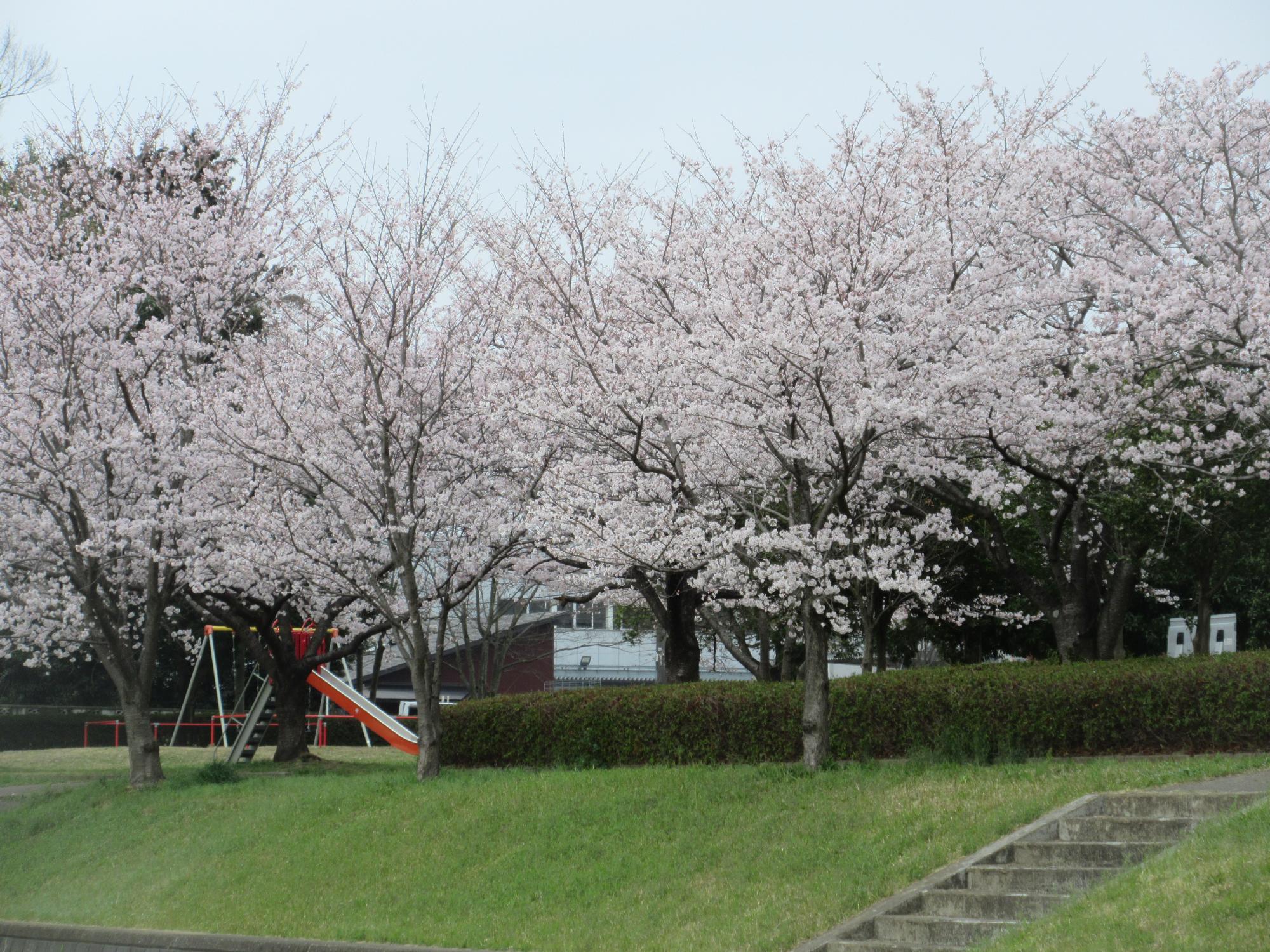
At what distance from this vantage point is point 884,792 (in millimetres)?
10523

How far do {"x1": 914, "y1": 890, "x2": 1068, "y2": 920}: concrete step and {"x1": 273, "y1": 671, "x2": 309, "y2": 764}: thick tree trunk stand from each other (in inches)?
568

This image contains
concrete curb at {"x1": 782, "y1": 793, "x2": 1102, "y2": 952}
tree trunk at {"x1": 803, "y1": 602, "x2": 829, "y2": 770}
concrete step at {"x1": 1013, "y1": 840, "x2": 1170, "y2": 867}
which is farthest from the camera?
tree trunk at {"x1": 803, "y1": 602, "x2": 829, "y2": 770}

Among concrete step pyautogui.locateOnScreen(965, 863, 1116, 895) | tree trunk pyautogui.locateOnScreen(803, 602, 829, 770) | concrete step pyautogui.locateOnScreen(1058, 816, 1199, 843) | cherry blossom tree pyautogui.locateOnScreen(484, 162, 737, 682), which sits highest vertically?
cherry blossom tree pyautogui.locateOnScreen(484, 162, 737, 682)

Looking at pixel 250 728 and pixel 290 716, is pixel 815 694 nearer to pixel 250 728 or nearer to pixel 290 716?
pixel 290 716

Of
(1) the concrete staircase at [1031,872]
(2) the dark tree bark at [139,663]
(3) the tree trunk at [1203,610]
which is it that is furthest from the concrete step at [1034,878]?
(2) the dark tree bark at [139,663]

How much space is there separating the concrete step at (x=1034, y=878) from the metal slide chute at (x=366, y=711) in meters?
12.8

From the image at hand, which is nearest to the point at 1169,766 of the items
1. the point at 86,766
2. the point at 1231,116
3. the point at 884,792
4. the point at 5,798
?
the point at 884,792

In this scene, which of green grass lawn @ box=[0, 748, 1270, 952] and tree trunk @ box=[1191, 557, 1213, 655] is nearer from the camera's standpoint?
green grass lawn @ box=[0, 748, 1270, 952]

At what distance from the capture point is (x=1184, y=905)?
6.38 metres

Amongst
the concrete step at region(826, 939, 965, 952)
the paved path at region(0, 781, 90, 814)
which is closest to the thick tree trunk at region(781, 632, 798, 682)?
the paved path at region(0, 781, 90, 814)

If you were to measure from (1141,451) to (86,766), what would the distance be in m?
19.8

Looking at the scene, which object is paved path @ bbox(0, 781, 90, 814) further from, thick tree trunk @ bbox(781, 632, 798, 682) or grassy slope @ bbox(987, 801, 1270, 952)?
grassy slope @ bbox(987, 801, 1270, 952)

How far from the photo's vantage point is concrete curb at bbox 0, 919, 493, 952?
9.32m

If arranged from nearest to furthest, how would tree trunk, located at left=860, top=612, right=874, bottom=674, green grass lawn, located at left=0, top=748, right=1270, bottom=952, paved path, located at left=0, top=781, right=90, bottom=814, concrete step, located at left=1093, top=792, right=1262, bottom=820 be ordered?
concrete step, located at left=1093, top=792, right=1262, bottom=820
green grass lawn, located at left=0, top=748, right=1270, bottom=952
paved path, located at left=0, top=781, right=90, bottom=814
tree trunk, located at left=860, top=612, right=874, bottom=674
